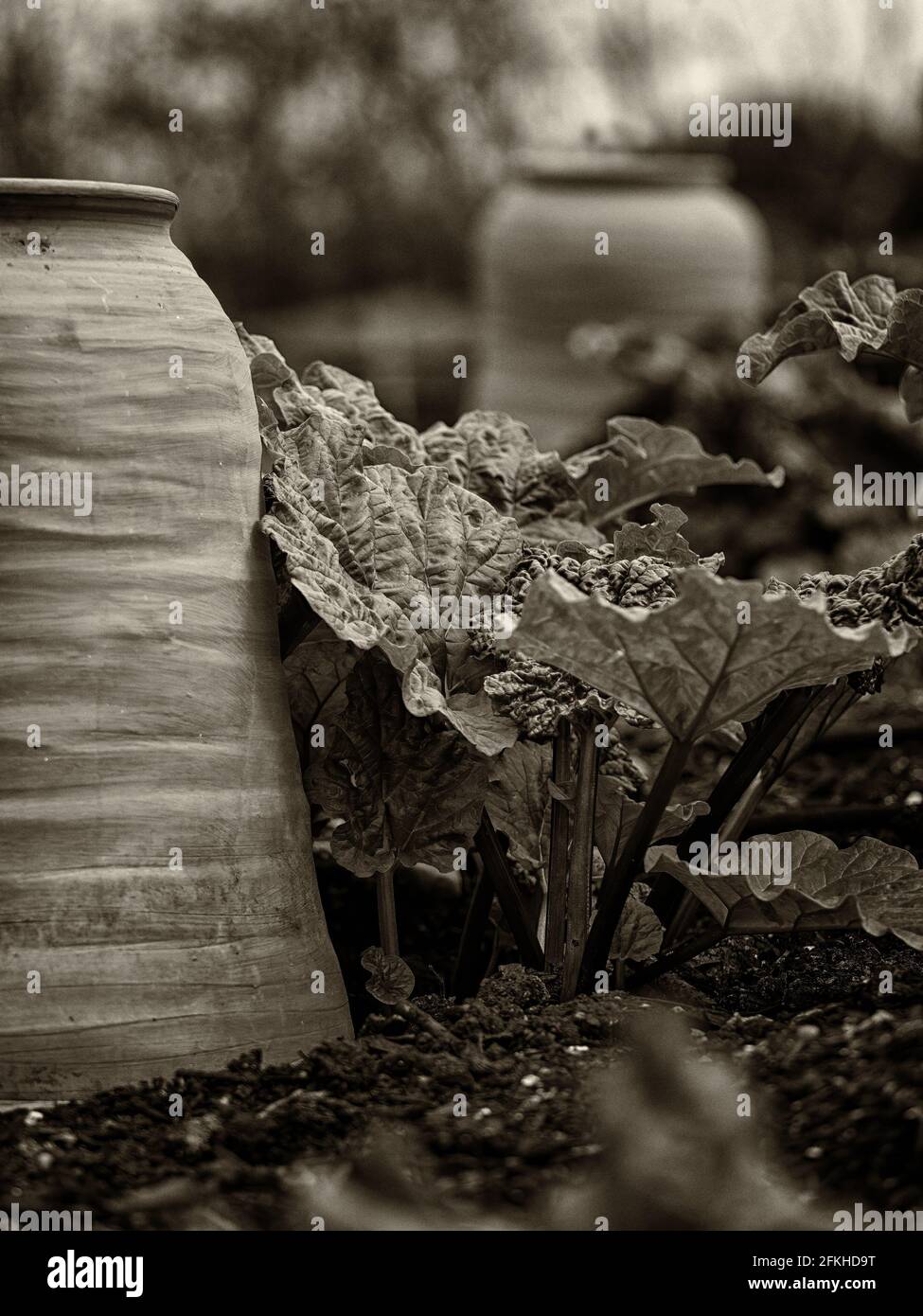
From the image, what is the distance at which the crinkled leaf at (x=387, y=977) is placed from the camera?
1968 millimetres

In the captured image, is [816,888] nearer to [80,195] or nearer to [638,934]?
[638,934]

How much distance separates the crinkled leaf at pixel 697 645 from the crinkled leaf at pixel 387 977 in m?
0.48

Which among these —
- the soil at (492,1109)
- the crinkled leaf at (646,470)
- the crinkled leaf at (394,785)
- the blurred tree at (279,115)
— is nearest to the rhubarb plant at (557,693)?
the crinkled leaf at (394,785)

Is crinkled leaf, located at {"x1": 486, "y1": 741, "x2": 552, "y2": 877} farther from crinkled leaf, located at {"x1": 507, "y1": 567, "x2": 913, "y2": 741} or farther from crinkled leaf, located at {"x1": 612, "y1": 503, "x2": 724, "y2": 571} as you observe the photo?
crinkled leaf, located at {"x1": 507, "y1": 567, "x2": 913, "y2": 741}

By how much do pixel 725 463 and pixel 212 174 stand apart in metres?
7.57

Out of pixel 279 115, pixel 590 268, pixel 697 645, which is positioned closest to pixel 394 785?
pixel 697 645

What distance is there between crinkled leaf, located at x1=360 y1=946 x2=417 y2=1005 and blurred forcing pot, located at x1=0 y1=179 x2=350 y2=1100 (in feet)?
0.42

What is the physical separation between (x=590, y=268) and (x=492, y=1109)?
281 inches

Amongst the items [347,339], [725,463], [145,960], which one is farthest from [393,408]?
[145,960]

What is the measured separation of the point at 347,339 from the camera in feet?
33.3

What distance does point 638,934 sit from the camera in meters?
1.96

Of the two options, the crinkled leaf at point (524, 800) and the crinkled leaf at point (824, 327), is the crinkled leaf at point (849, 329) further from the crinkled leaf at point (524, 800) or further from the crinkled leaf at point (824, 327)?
the crinkled leaf at point (524, 800)

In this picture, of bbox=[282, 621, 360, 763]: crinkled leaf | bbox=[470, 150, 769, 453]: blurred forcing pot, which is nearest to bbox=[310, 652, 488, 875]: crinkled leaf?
→ bbox=[282, 621, 360, 763]: crinkled leaf
